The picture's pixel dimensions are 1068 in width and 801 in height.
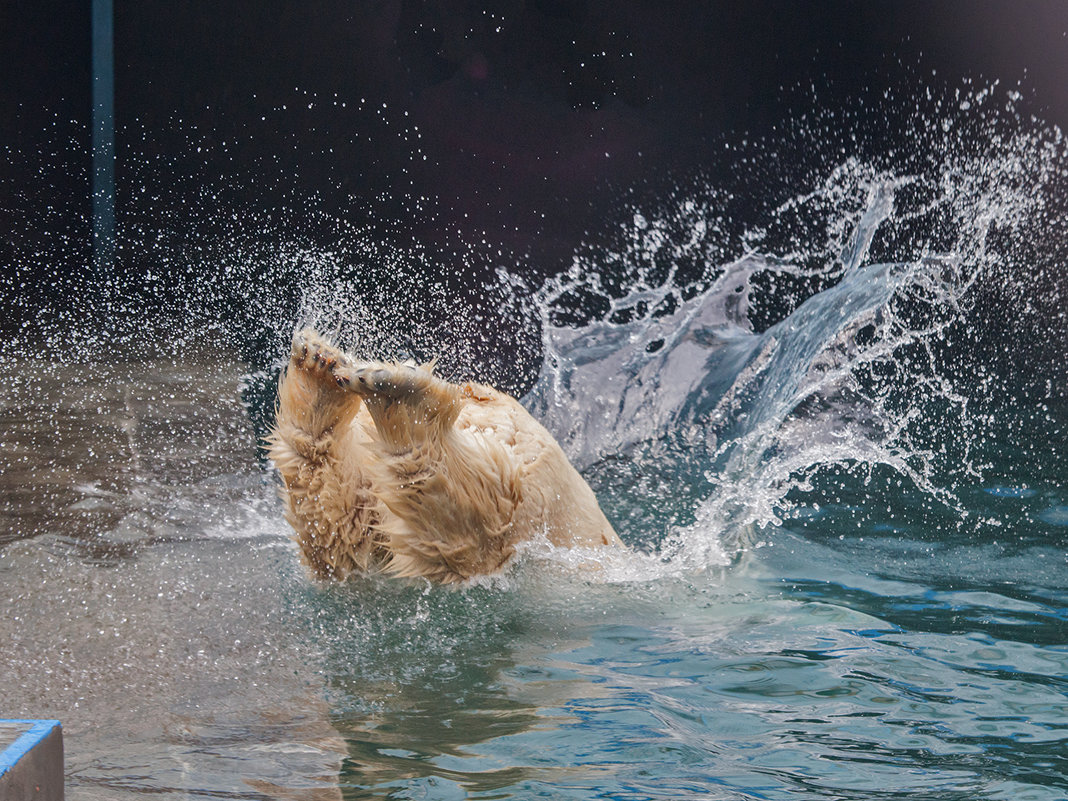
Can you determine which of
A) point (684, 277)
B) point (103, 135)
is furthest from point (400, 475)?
point (684, 277)

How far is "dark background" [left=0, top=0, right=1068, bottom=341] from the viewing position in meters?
8.59

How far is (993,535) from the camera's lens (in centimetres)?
459

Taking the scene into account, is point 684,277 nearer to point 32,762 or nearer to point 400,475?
point 400,475

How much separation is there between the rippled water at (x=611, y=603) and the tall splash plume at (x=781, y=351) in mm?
28

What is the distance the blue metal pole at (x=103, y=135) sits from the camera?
834 centimetres

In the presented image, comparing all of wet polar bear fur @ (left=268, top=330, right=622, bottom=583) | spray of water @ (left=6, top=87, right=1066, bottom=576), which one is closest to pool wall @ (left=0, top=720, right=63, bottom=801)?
wet polar bear fur @ (left=268, top=330, right=622, bottom=583)

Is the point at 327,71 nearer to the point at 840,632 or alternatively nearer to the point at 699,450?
the point at 699,450

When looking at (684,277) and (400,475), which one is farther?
(684,277)

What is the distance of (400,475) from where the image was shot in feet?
9.78

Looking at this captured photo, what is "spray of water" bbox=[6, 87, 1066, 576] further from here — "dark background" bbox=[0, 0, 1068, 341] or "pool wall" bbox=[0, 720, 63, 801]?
"pool wall" bbox=[0, 720, 63, 801]

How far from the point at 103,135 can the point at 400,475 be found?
21.6 ft

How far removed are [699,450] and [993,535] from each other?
1.69 meters

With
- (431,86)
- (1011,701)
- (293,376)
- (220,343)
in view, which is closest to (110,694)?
(293,376)

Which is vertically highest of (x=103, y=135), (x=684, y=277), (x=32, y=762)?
(x=103, y=135)
